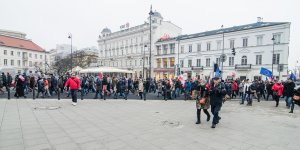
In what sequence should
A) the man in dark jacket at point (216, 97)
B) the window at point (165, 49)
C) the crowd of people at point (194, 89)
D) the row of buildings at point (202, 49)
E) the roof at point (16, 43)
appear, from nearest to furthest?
the man in dark jacket at point (216, 97)
the crowd of people at point (194, 89)
the row of buildings at point (202, 49)
the window at point (165, 49)
the roof at point (16, 43)

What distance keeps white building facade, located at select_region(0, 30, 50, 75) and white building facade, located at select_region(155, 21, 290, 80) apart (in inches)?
1646

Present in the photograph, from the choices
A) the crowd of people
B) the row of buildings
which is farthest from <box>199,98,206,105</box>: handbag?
the row of buildings

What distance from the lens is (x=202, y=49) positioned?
140 ft

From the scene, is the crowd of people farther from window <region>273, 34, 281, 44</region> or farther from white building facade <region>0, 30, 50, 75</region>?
white building facade <region>0, 30, 50, 75</region>

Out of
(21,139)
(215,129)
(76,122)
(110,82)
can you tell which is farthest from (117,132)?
(110,82)

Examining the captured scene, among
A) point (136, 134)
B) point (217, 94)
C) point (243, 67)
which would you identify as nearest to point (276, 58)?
point (243, 67)

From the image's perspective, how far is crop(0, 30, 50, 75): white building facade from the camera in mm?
58938

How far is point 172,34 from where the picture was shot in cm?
5641

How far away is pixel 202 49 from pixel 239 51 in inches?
322

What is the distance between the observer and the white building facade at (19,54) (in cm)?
5894

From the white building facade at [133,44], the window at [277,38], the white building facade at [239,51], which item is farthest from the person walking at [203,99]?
the white building facade at [133,44]

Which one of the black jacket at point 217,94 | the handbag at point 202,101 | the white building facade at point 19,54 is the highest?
the white building facade at point 19,54

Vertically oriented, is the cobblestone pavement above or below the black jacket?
below

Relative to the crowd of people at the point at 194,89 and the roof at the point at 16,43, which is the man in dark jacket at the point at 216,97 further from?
the roof at the point at 16,43
